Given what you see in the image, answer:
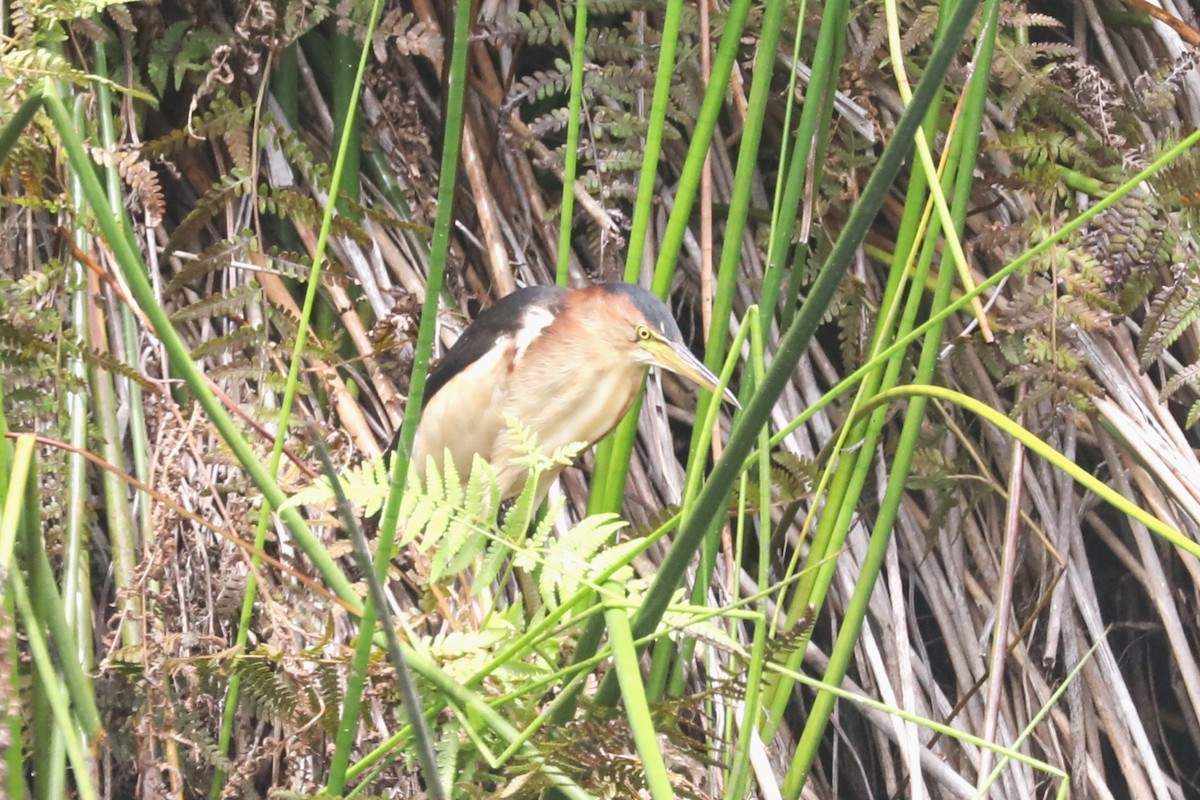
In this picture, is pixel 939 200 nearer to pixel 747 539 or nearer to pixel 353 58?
pixel 747 539

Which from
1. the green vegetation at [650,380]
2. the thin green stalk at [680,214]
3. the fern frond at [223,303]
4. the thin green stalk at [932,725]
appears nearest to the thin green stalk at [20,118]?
the green vegetation at [650,380]

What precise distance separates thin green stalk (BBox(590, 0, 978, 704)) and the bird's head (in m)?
0.93

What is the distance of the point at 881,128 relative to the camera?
177 centimetres

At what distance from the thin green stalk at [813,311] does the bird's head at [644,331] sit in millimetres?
926

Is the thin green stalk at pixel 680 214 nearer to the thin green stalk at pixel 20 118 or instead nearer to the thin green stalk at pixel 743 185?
the thin green stalk at pixel 743 185

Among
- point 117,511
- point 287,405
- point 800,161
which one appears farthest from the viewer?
point 117,511

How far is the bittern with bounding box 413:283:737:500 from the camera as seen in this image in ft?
5.58

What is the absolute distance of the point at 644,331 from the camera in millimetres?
1707

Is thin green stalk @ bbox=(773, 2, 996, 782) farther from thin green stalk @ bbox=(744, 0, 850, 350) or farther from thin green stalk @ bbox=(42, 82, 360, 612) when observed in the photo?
thin green stalk @ bbox=(42, 82, 360, 612)

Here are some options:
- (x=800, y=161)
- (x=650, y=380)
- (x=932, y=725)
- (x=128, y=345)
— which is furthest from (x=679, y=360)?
(x=932, y=725)

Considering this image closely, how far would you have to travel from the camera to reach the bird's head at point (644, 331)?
5.36 ft

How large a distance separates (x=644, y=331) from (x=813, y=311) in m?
1.12

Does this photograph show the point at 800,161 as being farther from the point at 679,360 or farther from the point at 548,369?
the point at 548,369

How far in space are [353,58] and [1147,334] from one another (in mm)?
1075
